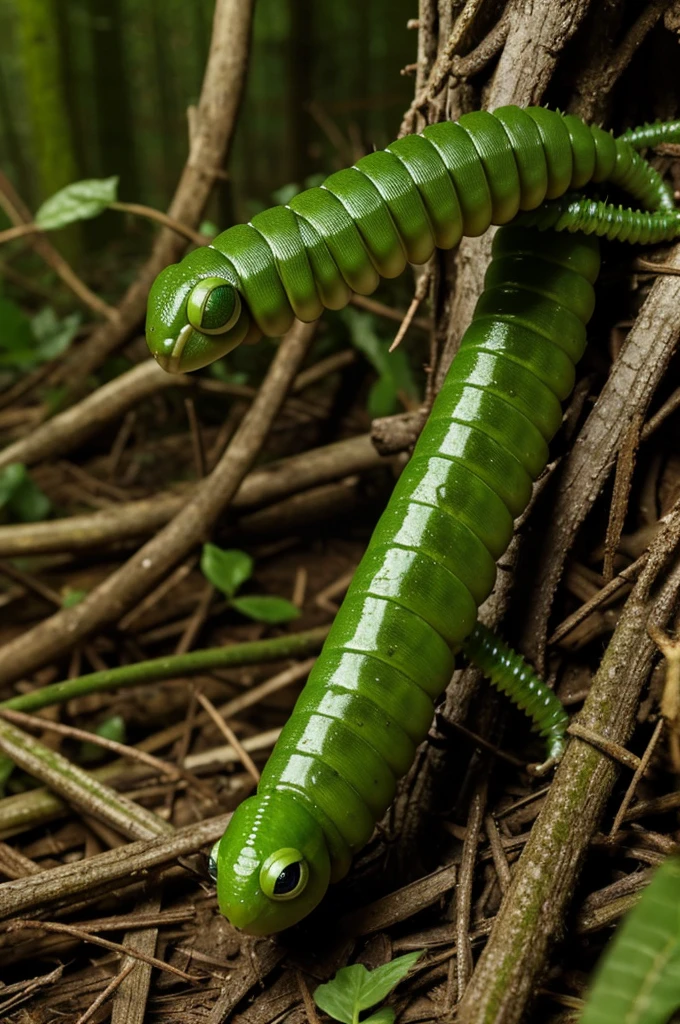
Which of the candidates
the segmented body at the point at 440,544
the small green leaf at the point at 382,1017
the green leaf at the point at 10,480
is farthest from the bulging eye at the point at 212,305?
the green leaf at the point at 10,480

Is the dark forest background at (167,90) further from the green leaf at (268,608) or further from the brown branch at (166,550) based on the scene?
the green leaf at (268,608)

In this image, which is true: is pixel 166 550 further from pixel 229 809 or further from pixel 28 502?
pixel 229 809

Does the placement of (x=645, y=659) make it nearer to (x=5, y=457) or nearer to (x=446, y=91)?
(x=446, y=91)

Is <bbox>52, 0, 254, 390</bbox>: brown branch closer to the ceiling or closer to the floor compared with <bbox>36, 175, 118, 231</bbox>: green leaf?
closer to the ceiling

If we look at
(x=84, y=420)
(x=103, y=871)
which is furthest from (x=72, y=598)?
(x=103, y=871)

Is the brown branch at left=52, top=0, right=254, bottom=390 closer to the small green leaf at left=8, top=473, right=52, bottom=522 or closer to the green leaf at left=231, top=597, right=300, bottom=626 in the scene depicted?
the small green leaf at left=8, top=473, right=52, bottom=522

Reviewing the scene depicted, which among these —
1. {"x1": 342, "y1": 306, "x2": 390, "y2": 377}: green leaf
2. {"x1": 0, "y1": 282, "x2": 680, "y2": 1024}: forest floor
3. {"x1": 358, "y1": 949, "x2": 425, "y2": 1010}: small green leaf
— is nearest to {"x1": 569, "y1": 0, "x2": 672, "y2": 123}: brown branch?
{"x1": 0, "y1": 282, "x2": 680, "y2": 1024}: forest floor

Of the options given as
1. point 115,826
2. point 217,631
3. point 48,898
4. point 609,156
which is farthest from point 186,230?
point 48,898
